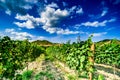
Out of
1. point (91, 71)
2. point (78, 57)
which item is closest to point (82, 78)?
point (78, 57)

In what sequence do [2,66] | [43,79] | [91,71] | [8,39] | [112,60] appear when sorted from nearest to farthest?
[2,66], [8,39], [91,71], [43,79], [112,60]

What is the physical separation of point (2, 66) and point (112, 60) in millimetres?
11082

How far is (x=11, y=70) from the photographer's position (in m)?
5.89

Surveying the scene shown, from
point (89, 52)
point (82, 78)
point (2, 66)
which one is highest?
point (89, 52)

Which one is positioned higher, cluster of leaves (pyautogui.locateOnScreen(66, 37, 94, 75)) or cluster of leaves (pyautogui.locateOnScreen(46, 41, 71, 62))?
cluster of leaves (pyautogui.locateOnScreen(46, 41, 71, 62))

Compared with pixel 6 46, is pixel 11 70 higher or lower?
lower

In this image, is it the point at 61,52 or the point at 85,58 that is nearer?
the point at 85,58

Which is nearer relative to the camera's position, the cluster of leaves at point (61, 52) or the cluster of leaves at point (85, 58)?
the cluster of leaves at point (85, 58)

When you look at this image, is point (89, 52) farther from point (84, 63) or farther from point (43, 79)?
point (43, 79)

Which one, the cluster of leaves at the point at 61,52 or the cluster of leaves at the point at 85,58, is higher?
the cluster of leaves at the point at 61,52

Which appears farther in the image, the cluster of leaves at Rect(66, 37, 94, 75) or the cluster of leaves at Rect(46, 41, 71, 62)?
the cluster of leaves at Rect(46, 41, 71, 62)

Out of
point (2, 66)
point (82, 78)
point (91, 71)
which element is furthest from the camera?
point (82, 78)

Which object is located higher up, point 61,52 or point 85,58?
point 61,52

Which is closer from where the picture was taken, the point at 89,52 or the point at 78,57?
the point at 89,52
